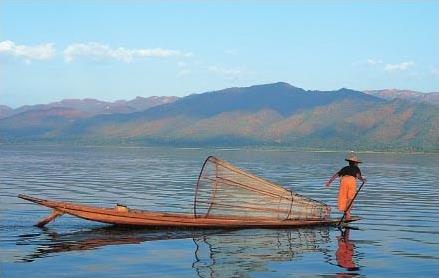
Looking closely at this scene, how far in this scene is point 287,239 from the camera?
2138 centimetres

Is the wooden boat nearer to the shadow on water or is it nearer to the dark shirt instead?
the shadow on water

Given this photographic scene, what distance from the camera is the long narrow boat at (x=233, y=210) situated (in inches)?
861

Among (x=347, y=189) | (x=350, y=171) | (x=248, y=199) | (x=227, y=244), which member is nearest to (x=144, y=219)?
(x=227, y=244)

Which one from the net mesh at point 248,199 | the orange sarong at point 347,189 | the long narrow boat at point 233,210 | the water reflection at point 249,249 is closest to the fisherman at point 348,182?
the orange sarong at point 347,189

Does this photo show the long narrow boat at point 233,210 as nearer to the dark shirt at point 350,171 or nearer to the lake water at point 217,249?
the lake water at point 217,249

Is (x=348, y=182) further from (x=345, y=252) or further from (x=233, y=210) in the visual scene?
(x=345, y=252)

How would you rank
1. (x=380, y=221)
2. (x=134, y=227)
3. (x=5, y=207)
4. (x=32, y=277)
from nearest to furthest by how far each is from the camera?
1. (x=32, y=277)
2. (x=134, y=227)
3. (x=380, y=221)
4. (x=5, y=207)

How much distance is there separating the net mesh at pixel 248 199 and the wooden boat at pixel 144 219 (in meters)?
0.56

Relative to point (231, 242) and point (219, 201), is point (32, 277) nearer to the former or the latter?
point (231, 242)

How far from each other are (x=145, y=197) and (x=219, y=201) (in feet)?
45.9

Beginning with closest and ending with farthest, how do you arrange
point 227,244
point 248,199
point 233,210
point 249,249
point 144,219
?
point 249,249 → point 227,244 → point 144,219 → point 233,210 → point 248,199

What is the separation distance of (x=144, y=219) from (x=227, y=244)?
3252 millimetres

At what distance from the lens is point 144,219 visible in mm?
21891

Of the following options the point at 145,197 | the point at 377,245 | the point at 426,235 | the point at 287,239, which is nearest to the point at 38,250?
the point at 287,239
